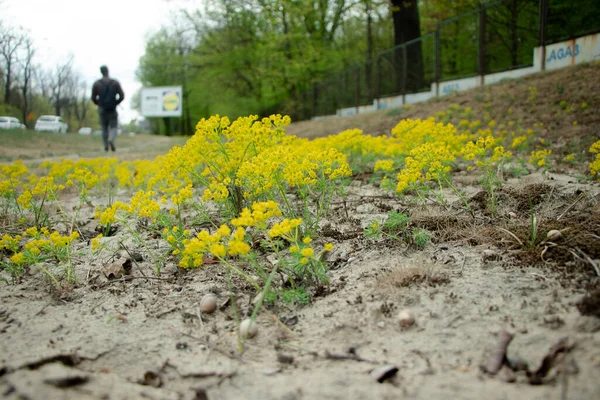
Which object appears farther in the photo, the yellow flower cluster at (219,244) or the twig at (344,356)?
the yellow flower cluster at (219,244)

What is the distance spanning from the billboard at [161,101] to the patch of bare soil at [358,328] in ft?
143

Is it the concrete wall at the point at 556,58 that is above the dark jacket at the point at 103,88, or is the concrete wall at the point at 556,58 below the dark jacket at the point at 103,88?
above

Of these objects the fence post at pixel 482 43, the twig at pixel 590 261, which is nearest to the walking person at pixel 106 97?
the fence post at pixel 482 43

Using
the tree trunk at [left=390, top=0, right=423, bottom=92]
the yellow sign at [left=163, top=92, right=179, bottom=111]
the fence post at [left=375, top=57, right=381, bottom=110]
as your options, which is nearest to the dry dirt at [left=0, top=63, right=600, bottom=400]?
the tree trunk at [left=390, top=0, right=423, bottom=92]

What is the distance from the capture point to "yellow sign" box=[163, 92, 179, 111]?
44594 mm

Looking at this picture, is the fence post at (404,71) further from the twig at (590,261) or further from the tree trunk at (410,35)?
the twig at (590,261)

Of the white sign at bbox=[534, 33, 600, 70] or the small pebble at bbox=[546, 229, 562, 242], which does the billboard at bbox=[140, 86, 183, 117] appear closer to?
the white sign at bbox=[534, 33, 600, 70]

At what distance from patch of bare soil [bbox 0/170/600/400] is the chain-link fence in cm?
1112

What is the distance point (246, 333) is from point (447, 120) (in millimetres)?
9520

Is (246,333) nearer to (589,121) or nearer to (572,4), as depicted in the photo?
(589,121)

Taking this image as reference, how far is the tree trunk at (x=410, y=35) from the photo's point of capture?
58.1 ft

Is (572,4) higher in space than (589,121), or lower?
higher

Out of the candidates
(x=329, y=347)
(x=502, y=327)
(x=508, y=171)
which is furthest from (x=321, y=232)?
(x=508, y=171)

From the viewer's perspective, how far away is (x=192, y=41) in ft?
132
